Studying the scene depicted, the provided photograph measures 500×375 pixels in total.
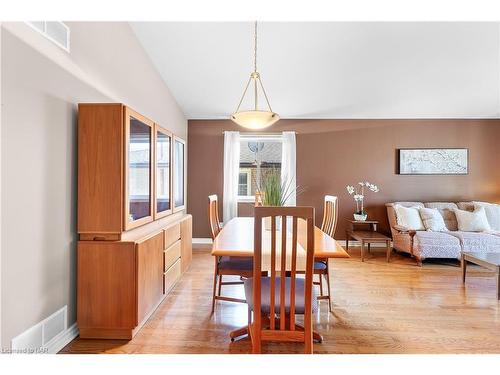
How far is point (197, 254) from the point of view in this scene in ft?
14.1

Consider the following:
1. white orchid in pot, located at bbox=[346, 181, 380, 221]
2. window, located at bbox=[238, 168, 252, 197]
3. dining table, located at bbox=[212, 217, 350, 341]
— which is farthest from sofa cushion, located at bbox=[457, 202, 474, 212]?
dining table, located at bbox=[212, 217, 350, 341]

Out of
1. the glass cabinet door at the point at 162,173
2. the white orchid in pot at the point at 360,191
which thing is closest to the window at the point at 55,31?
the glass cabinet door at the point at 162,173

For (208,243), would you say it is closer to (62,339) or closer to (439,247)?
(62,339)

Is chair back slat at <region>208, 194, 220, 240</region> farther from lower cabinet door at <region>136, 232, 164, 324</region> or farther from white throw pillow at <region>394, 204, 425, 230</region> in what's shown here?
white throw pillow at <region>394, 204, 425, 230</region>

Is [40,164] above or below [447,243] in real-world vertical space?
above

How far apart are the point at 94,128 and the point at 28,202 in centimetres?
64

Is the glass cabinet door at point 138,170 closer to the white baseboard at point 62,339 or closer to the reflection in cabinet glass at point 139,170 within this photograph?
the reflection in cabinet glass at point 139,170

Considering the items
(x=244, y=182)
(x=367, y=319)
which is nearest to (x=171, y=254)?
(x=367, y=319)

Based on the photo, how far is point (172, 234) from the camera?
9.17ft

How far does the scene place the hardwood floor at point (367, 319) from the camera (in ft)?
6.17

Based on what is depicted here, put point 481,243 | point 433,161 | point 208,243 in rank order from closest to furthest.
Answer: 1. point 481,243
2. point 433,161
3. point 208,243

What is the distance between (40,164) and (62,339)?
Result: 1.14m

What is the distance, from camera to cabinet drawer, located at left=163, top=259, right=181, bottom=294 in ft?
8.39
